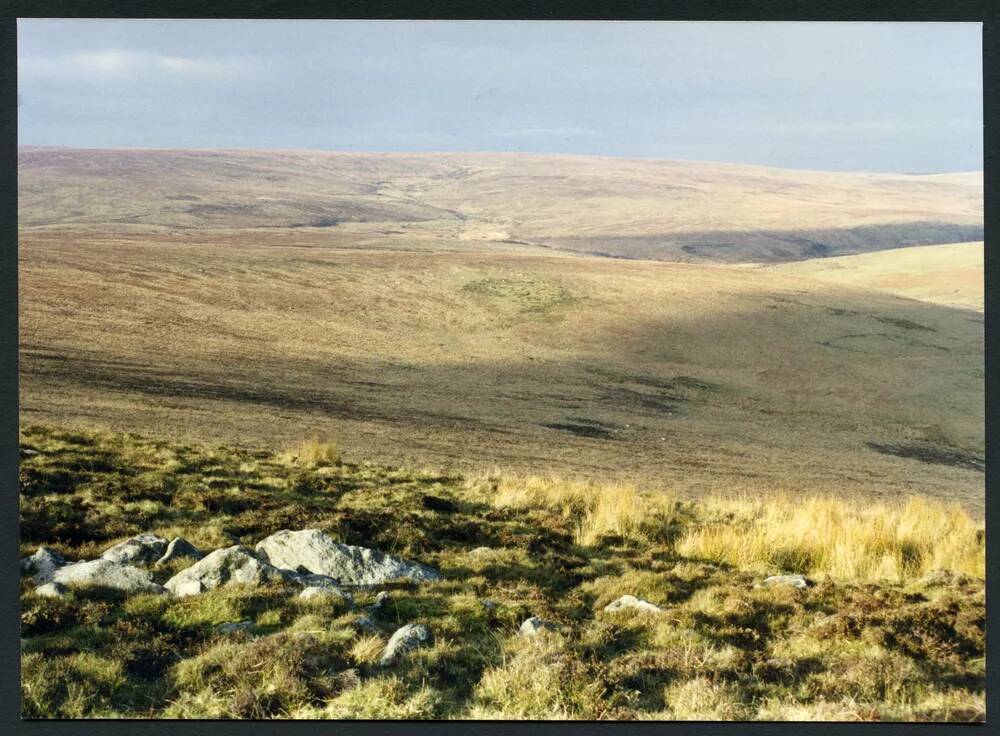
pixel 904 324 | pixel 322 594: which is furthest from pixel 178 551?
pixel 904 324

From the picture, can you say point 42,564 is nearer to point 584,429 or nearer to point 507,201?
point 584,429

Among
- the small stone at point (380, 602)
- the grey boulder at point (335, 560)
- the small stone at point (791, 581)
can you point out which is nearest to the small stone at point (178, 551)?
the grey boulder at point (335, 560)

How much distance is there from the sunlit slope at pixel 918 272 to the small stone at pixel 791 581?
129ft

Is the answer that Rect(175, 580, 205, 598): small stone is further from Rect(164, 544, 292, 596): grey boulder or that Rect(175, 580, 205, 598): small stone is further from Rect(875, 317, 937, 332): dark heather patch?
Rect(875, 317, 937, 332): dark heather patch

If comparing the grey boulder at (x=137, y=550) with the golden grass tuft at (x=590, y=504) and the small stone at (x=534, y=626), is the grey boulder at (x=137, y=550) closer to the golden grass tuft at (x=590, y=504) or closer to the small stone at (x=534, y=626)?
the small stone at (x=534, y=626)

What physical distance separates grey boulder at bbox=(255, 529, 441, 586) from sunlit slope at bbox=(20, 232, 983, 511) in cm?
653

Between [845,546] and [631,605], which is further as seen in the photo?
[845,546]

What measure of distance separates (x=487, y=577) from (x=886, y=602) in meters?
3.60

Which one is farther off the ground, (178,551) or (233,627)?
(178,551)

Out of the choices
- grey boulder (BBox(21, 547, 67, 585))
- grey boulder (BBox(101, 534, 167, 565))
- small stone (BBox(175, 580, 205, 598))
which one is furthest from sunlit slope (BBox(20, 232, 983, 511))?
small stone (BBox(175, 580, 205, 598))

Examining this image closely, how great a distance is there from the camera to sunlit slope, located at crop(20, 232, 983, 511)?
59.9ft

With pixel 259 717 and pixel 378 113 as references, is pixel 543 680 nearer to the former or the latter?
pixel 259 717

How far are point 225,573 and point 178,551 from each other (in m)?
0.62

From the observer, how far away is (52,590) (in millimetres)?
7387
